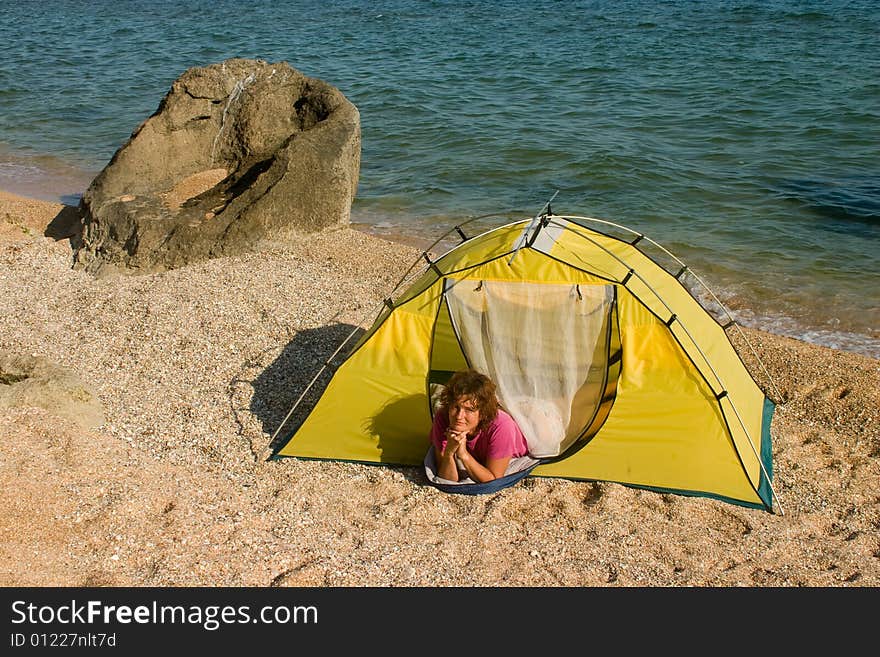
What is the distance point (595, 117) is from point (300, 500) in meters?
12.7

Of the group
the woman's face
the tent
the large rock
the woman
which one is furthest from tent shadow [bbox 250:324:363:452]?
the large rock

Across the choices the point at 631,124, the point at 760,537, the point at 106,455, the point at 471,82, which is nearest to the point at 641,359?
the point at 760,537

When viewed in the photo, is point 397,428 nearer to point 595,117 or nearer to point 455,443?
point 455,443

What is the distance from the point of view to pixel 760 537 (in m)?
5.48

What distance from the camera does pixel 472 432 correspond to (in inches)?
229

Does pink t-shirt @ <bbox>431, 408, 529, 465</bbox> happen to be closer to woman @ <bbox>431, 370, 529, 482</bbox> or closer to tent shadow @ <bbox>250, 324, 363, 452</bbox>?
woman @ <bbox>431, 370, 529, 482</bbox>

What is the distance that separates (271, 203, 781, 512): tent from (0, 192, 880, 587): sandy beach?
0.19m

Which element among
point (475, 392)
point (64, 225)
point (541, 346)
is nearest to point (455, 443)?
point (475, 392)

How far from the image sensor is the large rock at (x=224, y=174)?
982 centimetres

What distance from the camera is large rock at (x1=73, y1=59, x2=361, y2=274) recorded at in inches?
387

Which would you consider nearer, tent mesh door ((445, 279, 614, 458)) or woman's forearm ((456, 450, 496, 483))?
woman's forearm ((456, 450, 496, 483))

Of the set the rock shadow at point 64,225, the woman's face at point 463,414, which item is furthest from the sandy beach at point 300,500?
the rock shadow at point 64,225

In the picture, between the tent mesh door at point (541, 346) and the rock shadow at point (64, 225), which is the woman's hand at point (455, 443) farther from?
the rock shadow at point (64, 225)

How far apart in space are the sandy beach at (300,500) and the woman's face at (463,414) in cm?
58
